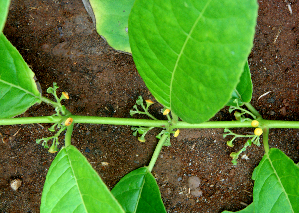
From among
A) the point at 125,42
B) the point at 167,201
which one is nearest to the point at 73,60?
the point at 125,42

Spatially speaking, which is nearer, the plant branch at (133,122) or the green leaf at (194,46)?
the green leaf at (194,46)

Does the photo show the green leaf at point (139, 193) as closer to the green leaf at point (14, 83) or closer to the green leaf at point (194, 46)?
the green leaf at point (194, 46)

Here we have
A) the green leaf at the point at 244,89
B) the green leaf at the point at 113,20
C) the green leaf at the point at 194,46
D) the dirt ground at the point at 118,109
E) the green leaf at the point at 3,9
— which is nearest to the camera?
the green leaf at the point at 3,9

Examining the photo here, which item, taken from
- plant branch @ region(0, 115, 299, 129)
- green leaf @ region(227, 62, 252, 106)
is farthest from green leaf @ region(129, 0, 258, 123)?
green leaf @ region(227, 62, 252, 106)

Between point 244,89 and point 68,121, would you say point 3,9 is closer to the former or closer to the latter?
point 68,121

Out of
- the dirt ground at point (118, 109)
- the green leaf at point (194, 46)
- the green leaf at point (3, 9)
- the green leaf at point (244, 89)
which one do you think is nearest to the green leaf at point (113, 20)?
the dirt ground at point (118, 109)

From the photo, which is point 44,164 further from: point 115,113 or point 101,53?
point 101,53
